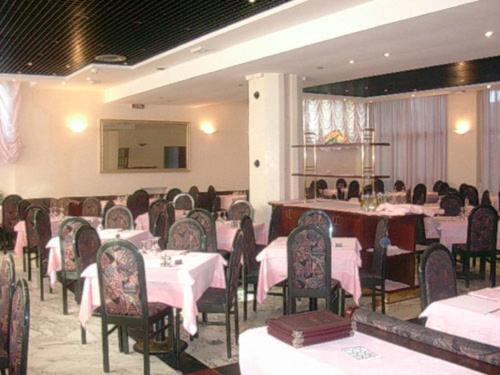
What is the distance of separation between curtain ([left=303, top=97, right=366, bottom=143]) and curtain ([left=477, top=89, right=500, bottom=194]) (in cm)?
342

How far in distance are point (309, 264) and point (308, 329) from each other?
2994mm

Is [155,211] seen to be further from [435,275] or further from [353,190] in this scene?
[353,190]

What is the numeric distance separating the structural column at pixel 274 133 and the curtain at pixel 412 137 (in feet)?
19.4

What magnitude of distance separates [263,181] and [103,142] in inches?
200

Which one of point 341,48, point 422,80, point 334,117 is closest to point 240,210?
point 341,48

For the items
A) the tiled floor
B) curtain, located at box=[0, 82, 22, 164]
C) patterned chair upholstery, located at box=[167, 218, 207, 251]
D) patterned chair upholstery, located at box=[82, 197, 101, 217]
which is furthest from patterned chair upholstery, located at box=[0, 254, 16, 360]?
curtain, located at box=[0, 82, 22, 164]

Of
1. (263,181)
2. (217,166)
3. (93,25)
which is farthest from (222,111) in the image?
(93,25)

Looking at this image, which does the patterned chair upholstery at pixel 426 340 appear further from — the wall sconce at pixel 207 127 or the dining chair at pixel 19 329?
the wall sconce at pixel 207 127

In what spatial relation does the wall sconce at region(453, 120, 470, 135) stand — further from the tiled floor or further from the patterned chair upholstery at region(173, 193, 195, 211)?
the tiled floor

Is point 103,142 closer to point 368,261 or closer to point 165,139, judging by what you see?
point 165,139

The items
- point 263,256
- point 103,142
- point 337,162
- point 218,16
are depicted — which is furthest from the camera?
point 337,162

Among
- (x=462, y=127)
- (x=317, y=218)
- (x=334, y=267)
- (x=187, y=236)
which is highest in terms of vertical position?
(x=462, y=127)

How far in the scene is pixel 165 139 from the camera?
45.2ft

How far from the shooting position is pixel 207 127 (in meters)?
14.3
